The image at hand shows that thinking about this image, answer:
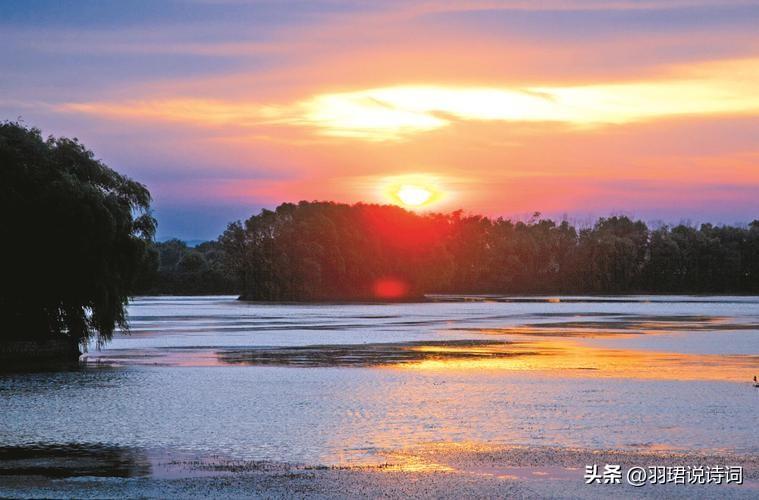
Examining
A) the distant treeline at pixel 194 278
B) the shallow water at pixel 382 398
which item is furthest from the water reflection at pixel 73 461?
the distant treeline at pixel 194 278

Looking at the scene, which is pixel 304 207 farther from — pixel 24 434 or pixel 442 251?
pixel 24 434

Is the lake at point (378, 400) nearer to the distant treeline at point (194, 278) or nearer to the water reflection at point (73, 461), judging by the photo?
the water reflection at point (73, 461)

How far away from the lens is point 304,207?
16950cm

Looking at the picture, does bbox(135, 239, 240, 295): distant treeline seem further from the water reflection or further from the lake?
the water reflection

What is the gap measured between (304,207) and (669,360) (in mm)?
135485

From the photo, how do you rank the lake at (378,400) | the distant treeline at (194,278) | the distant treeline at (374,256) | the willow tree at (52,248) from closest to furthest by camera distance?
the lake at (378,400)
the willow tree at (52,248)
the distant treeline at (374,256)
the distant treeline at (194,278)

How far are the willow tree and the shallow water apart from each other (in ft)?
6.82

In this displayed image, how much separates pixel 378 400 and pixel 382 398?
0.40 m

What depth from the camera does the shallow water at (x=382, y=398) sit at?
18.9 m

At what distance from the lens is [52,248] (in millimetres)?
37594

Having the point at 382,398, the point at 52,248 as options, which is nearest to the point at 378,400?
the point at 382,398

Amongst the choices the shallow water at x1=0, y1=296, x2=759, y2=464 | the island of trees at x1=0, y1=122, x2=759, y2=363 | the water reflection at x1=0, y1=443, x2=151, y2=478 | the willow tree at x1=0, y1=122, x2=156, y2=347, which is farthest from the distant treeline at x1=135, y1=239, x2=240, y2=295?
the water reflection at x1=0, y1=443, x2=151, y2=478

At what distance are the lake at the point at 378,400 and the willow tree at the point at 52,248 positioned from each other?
6.82ft

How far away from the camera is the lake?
60.7ft
